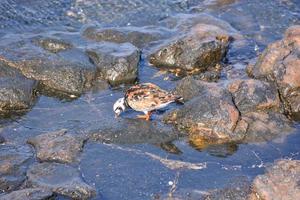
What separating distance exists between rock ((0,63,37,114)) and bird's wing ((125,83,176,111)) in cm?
179

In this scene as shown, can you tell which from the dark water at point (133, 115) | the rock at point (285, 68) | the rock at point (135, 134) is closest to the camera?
the dark water at point (133, 115)

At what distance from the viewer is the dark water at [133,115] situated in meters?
7.63

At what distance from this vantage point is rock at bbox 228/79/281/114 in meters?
9.09

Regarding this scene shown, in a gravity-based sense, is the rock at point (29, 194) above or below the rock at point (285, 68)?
below

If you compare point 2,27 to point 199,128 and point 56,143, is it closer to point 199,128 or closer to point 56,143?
point 56,143

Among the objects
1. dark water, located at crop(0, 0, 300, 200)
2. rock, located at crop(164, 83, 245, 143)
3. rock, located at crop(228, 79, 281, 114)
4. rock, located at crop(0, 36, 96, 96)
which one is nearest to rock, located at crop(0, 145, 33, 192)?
dark water, located at crop(0, 0, 300, 200)

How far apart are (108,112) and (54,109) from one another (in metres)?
0.91

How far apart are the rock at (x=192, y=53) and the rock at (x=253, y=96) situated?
4.66 feet

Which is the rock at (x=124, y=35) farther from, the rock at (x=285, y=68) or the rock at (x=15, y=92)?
the rock at (x=285, y=68)

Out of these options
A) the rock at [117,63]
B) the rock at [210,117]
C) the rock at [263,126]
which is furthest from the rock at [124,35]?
the rock at [263,126]

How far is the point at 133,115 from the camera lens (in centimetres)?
934

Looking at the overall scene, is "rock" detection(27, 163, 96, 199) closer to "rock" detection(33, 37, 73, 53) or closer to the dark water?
the dark water

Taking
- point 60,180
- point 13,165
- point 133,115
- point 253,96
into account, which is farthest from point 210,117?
point 13,165

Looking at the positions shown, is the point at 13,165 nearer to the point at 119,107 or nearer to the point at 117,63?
the point at 119,107
